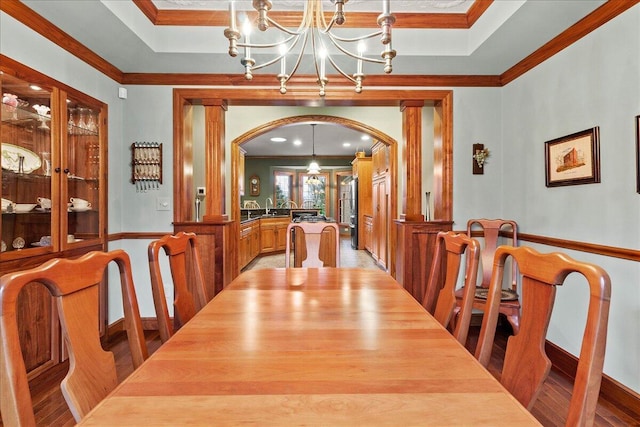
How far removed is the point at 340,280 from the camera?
6.16ft

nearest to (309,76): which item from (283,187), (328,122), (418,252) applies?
(328,122)

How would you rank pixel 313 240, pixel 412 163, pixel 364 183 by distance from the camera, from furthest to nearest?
pixel 364 183 < pixel 412 163 < pixel 313 240

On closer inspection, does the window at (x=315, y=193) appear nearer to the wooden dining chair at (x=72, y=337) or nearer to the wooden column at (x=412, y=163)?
the wooden column at (x=412, y=163)

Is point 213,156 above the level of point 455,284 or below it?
above

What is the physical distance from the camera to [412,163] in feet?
10.9

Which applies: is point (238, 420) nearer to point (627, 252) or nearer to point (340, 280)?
point (340, 280)

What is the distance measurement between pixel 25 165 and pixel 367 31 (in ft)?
8.33

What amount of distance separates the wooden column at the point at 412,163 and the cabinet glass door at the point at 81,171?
2.70 metres

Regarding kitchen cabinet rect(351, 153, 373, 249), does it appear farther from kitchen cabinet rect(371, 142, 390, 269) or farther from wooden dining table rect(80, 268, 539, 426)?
wooden dining table rect(80, 268, 539, 426)

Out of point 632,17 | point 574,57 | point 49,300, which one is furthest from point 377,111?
point 49,300

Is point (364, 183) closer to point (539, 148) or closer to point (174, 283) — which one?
point (539, 148)

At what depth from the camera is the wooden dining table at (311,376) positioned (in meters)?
0.69

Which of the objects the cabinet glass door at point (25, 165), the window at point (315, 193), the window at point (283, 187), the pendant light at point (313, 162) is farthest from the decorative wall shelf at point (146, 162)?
the window at point (315, 193)

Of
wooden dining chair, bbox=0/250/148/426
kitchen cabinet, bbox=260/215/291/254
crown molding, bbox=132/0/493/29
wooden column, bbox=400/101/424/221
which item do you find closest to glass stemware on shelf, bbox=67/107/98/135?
crown molding, bbox=132/0/493/29
